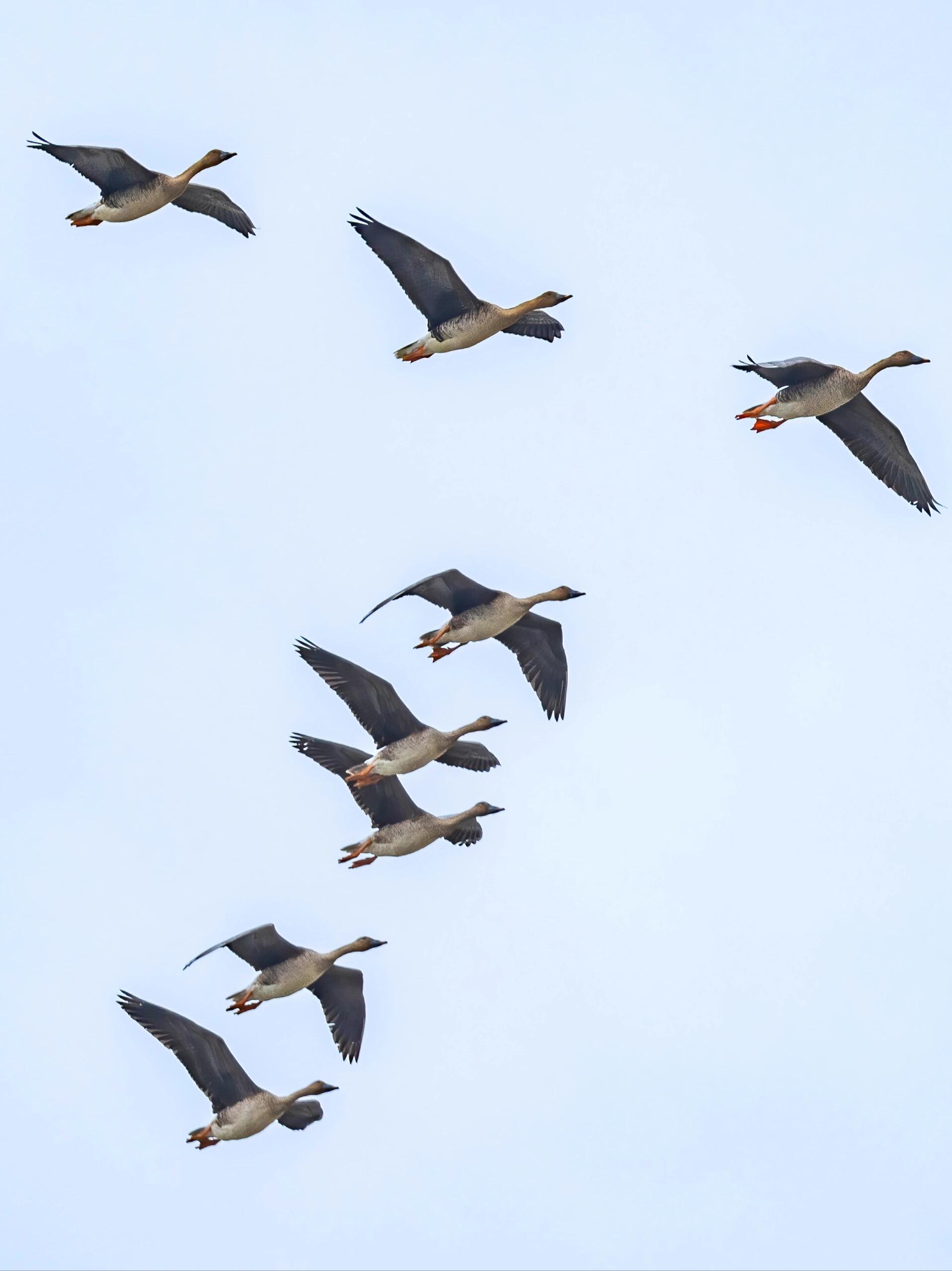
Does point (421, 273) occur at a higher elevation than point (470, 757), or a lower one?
higher

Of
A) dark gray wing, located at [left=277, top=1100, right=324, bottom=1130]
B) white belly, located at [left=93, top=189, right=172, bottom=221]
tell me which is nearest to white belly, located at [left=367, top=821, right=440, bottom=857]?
dark gray wing, located at [left=277, top=1100, right=324, bottom=1130]

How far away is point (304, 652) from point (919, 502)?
9217 mm

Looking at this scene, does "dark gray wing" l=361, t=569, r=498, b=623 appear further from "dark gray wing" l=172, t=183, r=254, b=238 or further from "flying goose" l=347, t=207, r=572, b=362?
"dark gray wing" l=172, t=183, r=254, b=238

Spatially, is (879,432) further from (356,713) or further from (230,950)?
(230,950)

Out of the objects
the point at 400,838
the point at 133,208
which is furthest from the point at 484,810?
the point at 133,208

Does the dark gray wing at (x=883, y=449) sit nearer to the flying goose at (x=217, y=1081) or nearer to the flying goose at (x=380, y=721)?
the flying goose at (x=380, y=721)

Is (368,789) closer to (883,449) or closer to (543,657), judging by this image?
(543,657)

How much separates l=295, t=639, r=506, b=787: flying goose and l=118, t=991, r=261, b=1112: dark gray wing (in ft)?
13.6

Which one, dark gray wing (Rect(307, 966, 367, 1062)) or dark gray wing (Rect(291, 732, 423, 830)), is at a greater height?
dark gray wing (Rect(291, 732, 423, 830))

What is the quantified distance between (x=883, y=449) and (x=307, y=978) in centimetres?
1128

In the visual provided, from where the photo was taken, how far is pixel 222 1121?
32906mm

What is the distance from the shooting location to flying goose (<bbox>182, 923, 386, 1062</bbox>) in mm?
32269

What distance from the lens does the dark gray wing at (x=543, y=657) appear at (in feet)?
112

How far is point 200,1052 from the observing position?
32531 mm
